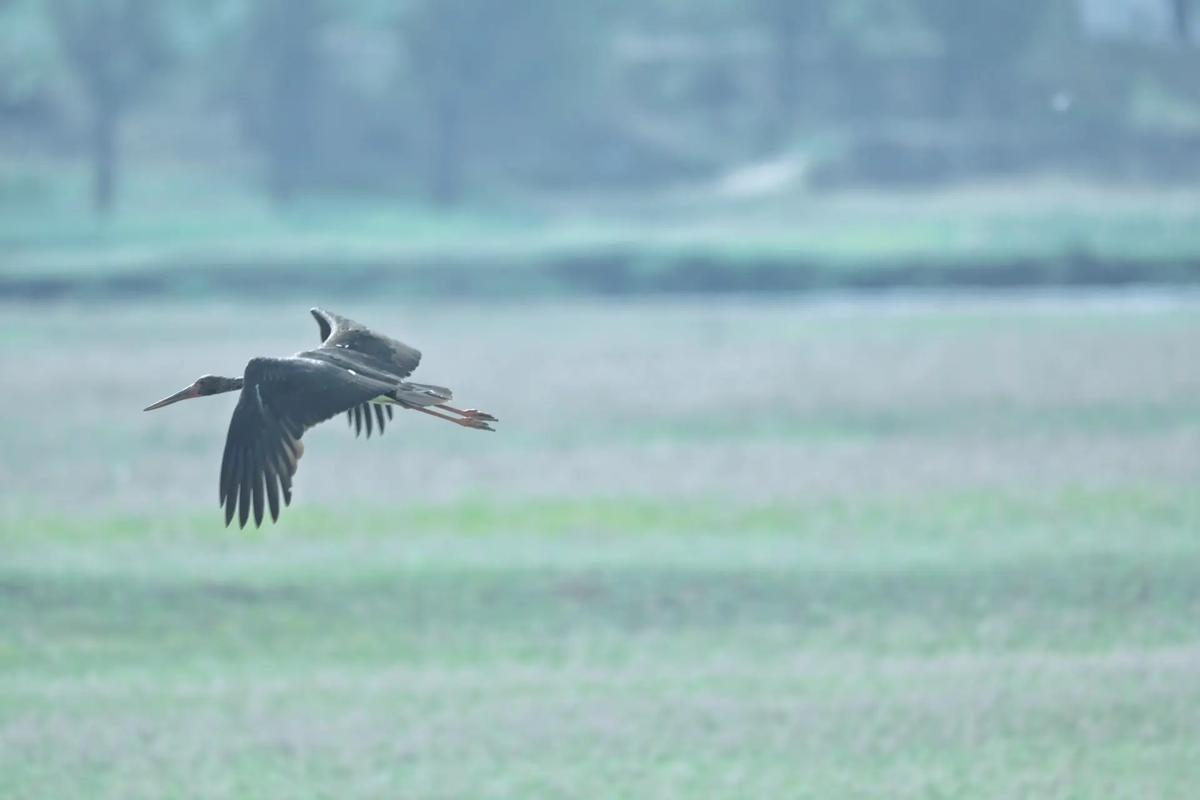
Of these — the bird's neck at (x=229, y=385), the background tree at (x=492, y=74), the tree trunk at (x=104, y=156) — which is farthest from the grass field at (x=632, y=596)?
the background tree at (x=492, y=74)

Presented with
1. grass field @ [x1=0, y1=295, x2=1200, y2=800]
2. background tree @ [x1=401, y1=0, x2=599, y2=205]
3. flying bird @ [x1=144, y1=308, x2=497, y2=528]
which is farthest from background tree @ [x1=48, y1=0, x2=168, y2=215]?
flying bird @ [x1=144, y1=308, x2=497, y2=528]

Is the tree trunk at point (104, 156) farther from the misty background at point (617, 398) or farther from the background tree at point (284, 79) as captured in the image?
the background tree at point (284, 79)

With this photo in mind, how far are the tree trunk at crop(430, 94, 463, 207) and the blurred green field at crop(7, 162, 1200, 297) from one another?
1626mm

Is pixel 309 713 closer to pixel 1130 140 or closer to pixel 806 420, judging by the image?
pixel 806 420

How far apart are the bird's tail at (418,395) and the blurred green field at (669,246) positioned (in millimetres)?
28852

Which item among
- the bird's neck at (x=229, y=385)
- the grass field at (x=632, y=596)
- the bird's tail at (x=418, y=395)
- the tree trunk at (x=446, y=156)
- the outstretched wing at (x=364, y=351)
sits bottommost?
the grass field at (x=632, y=596)

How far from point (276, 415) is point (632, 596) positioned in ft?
22.7

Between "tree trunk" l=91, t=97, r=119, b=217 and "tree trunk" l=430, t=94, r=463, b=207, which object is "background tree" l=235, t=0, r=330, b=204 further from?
"tree trunk" l=91, t=97, r=119, b=217

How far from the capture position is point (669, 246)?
4081cm

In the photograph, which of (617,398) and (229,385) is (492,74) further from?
(229,385)

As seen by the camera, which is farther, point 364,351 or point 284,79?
point 284,79

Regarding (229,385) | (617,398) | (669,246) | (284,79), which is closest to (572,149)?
(284,79)

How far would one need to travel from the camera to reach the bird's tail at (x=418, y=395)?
790cm

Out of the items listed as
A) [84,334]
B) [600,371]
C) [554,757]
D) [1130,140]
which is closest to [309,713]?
[554,757]
